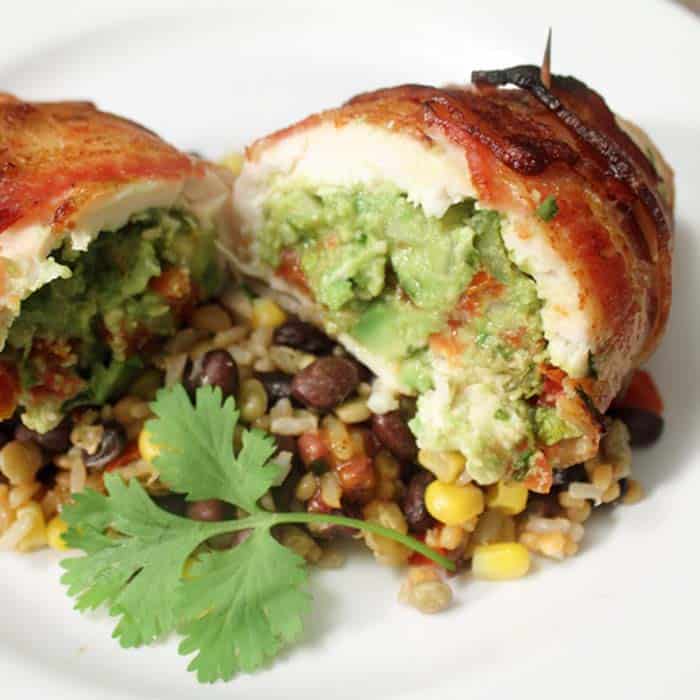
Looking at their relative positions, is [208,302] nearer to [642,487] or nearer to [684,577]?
[642,487]

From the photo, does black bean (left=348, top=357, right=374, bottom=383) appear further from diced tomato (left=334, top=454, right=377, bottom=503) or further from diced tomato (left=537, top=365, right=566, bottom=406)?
diced tomato (left=537, top=365, right=566, bottom=406)

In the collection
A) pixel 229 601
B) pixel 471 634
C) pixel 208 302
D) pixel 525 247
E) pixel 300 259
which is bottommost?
pixel 471 634

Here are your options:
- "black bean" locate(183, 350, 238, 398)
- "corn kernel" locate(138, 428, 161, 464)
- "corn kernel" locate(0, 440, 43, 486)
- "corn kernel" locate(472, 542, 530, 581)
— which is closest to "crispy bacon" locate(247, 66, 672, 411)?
"corn kernel" locate(472, 542, 530, 581)

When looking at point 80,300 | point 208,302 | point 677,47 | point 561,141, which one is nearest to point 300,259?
point 208,302

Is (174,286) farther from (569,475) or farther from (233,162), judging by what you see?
(569,475)

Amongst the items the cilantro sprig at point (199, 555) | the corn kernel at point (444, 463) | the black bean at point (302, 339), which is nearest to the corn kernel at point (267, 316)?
the black bean at point (302, 339)

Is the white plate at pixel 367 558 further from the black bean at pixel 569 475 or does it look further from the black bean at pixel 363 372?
the black bean at pixel 363 372

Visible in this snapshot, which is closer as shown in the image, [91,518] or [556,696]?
[556,696]
